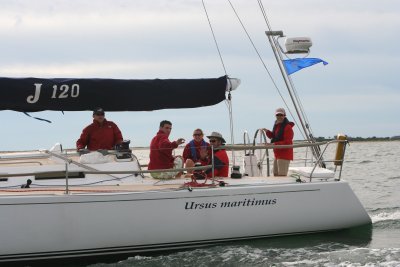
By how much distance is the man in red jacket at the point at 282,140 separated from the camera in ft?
29.3

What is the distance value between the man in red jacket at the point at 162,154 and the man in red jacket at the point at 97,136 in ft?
1.92

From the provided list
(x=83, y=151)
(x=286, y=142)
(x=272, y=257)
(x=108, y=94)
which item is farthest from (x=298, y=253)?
(x=108, y=94)

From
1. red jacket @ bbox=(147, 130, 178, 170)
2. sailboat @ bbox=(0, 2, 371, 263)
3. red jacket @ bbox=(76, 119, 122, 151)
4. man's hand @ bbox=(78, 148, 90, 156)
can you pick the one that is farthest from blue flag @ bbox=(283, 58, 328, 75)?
man's hand @ bbox=(78, 148, 90, 156)

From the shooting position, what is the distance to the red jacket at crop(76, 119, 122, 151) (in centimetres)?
862

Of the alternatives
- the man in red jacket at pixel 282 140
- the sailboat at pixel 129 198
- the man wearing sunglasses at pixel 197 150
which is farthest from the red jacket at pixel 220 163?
the man in red jacket at pixel 282 140

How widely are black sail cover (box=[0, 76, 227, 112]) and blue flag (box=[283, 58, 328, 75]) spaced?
3.55 ft

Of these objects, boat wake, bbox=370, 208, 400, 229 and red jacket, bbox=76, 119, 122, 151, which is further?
boat wake, bbox=370, 208, 400, 229

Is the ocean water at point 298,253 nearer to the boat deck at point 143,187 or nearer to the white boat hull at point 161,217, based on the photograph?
the white boat hull at point 161,217

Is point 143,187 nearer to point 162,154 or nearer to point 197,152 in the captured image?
point 162,154

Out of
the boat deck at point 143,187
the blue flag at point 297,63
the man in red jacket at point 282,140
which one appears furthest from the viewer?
the blue flag at point 297,63

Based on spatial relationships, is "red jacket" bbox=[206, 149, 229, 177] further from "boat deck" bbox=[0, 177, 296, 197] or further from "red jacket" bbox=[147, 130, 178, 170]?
"red jacket" bbox=[147, 130, 178, 170]

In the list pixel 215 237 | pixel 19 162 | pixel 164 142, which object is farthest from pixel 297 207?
pixel 19 162

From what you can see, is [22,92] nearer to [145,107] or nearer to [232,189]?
[145,107]

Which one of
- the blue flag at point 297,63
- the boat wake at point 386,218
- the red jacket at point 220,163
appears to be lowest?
the boat wake at point 386,218
